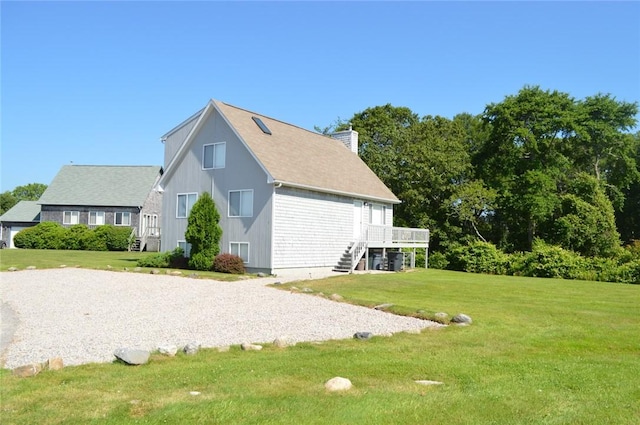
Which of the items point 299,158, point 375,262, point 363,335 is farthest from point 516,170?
point 363,335

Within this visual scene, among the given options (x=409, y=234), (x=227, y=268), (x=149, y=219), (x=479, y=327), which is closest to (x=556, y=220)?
(x=409, y=234)

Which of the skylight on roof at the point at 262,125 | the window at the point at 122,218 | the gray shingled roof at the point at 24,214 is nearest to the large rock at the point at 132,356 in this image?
the skylight on roof at the point at 262,125

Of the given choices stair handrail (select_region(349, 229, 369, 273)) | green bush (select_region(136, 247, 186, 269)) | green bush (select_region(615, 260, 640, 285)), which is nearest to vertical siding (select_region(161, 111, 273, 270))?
green bush (select_region(136, 247, 186, 269))

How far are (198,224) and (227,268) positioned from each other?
2.65m

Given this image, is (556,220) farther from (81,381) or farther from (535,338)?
(81,381)

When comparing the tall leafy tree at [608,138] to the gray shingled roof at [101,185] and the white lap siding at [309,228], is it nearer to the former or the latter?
the white lap siding at [309,228]

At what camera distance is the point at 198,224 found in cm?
2398

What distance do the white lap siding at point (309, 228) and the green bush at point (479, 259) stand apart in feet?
28.2

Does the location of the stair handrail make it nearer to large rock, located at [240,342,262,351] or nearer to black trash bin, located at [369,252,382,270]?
black trash bin, located at [369,252,382,270]

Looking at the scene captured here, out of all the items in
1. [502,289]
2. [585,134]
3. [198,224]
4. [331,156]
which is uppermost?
[585,134]

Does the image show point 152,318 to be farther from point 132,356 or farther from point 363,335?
point 363,335

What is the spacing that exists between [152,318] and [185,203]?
15.6 m

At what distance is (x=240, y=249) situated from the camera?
24203 mm

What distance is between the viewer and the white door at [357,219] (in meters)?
28.7
